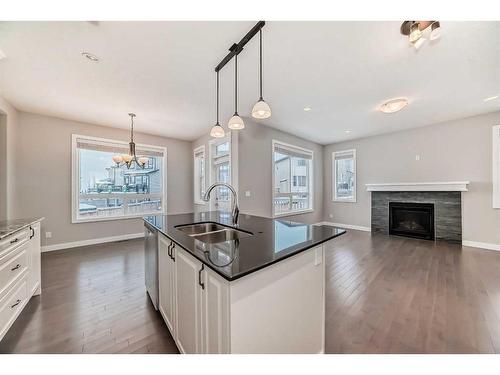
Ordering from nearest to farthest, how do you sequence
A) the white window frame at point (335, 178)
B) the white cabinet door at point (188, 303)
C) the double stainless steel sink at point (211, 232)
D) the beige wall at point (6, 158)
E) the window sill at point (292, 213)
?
the white cabinet door at point (188, 303)
the double stainless steel sink at point (211, 232)
the beige wall at point (6, 158)
the window sill at point (292, 213)
the white window frame at point (335, 178)

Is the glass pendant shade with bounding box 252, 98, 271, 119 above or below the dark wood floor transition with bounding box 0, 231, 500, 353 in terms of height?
above

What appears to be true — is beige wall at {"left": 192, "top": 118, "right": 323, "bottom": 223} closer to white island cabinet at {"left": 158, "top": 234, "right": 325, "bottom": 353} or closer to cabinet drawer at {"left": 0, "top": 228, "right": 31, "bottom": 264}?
white island cabinet at {"left": 158, "top": 234, "right": 325, "bottom": 353}

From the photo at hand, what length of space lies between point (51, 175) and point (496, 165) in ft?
28.6

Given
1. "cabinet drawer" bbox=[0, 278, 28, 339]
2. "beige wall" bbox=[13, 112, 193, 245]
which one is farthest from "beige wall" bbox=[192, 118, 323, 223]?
"cabinet drawer" bbox=[0, 278, 28, 339]

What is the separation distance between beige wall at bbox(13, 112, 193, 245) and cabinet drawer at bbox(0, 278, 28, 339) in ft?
8.80

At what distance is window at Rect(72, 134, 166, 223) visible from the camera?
14.2 ft

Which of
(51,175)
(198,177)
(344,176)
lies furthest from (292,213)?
(51,175)

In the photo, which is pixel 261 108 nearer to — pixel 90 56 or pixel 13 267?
pixel 90 56

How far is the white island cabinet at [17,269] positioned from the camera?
1603 millimetres

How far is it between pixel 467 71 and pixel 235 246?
360 centimetres

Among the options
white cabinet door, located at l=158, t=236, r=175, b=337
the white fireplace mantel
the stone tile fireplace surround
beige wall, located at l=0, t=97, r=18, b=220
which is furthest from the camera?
the stone tile fireplace surround

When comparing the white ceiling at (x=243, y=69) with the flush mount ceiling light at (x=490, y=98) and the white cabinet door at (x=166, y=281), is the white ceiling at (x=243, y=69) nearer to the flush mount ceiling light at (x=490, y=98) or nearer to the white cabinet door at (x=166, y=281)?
the flush mount ceiling light at (x=490, y=98)

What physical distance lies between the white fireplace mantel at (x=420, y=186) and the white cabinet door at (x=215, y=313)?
558cm

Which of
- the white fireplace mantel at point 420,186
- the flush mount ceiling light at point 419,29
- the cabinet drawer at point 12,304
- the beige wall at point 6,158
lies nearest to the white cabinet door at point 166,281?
the cabinet drawer at point 12,304
